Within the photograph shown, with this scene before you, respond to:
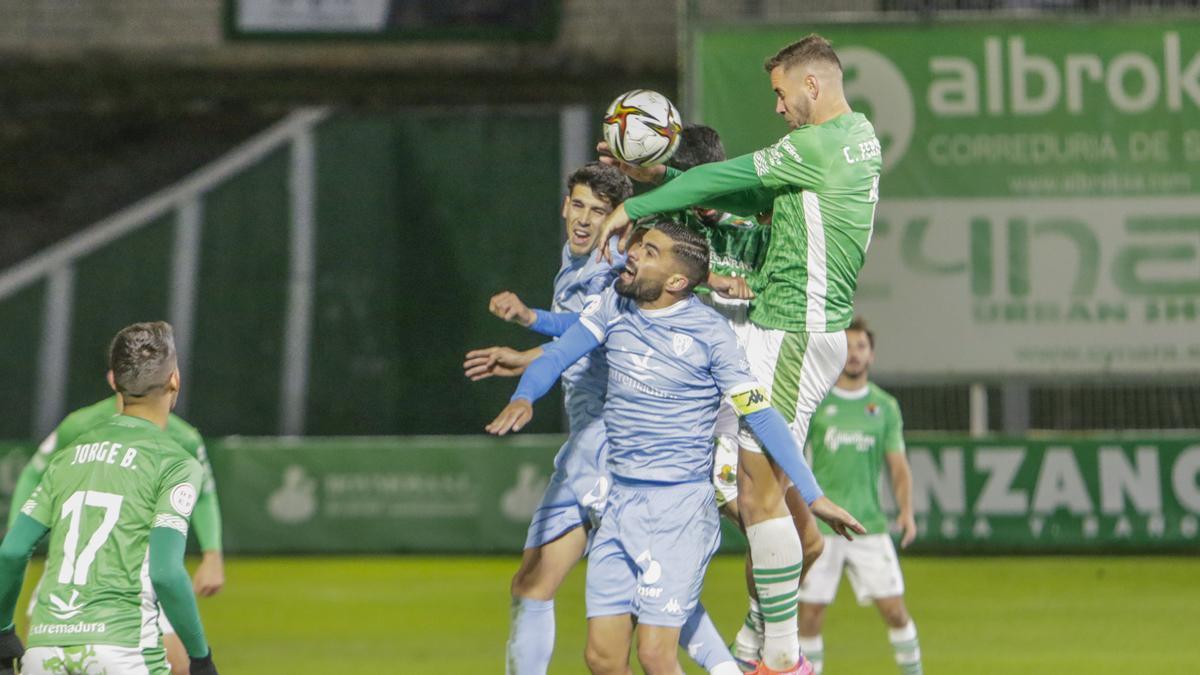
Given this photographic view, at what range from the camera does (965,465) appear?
14.4 meters

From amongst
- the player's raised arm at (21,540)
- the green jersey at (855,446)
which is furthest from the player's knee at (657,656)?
the green jersey at (855,446)

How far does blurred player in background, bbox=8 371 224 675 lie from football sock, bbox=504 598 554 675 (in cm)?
117

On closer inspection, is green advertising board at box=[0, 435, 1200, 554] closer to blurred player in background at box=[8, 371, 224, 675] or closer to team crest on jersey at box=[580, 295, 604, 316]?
blurred player in background at box=[8, 371, 224, 675]

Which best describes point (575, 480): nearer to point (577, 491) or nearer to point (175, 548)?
point (577, 491)

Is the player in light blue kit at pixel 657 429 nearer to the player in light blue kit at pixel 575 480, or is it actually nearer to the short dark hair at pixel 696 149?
the player in light blue kit at pixel 575 480

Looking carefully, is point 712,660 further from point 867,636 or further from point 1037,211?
point 1037,211

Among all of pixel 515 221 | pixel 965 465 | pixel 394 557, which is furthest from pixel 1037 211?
pixel 394 557

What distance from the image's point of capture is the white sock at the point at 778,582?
231 inches

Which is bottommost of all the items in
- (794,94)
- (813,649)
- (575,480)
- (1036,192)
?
(813,649)

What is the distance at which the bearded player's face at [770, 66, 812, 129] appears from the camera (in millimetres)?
5930

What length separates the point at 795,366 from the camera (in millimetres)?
5973

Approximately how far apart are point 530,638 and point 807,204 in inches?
79.3

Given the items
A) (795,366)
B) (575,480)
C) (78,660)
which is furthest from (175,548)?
(795,366)

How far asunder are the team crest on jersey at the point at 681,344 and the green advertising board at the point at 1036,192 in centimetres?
842
